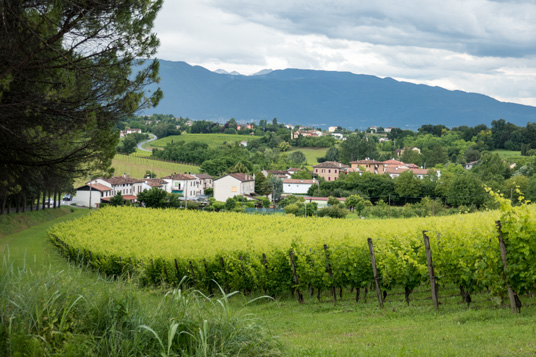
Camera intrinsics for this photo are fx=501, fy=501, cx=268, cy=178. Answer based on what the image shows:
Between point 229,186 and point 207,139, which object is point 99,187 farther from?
point 207,139

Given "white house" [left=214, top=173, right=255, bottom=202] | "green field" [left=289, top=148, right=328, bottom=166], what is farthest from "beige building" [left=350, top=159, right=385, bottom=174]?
"white house" [left=214, top=173, right=255, bottom=202]

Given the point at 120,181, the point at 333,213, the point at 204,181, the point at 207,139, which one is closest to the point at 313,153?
the point at 207,139

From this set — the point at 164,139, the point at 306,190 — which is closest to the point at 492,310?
the point at 306,190

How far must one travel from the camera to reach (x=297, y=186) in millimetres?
98188

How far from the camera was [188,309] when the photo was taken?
5.80 meters

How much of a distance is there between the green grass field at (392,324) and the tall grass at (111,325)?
0.45 ft

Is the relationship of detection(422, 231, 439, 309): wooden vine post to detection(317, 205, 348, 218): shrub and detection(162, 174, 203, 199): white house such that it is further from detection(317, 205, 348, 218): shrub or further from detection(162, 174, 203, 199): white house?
detection(162, 174, 203, 199): white house

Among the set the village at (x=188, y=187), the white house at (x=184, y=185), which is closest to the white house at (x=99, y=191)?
the village at (x=188, y=187)

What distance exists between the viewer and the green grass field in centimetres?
657

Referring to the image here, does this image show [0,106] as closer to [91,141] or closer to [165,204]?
[91,141]

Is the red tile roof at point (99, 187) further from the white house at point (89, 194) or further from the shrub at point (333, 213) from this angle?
the shrub at point (333, 213)

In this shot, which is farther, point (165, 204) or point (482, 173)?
point (482, 173)

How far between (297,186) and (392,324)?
89.0 meters

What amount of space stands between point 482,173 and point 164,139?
335 feet
